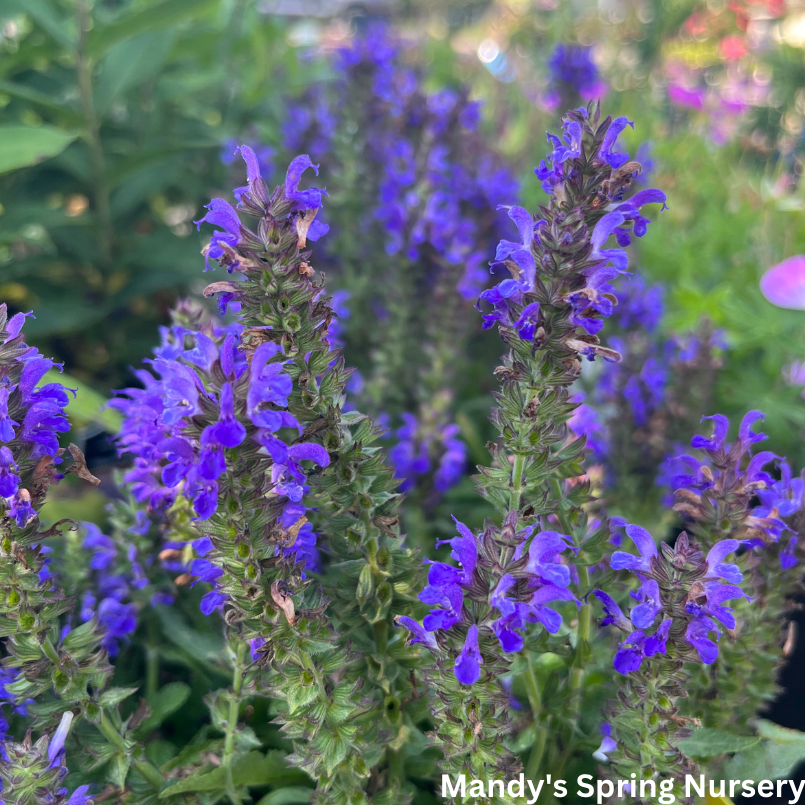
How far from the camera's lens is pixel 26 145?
1.28 metres

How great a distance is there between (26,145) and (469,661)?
1214 millimetres

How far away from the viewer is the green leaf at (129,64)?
1690 mm

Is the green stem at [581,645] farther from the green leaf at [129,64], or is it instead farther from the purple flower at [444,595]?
the green leaf at [129,64]

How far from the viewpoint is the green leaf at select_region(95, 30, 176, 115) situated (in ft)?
5.55

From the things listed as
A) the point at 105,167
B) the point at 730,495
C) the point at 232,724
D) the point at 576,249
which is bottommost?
the point at 232,724

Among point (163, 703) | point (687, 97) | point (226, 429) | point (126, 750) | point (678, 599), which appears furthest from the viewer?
point (687, 97)

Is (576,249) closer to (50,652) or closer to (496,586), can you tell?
(496,586)

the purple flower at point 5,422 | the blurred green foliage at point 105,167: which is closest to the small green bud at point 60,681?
the purple flower at point 5,422

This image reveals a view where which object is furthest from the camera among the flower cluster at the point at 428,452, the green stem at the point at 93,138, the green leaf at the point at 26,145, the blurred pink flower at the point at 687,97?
the blurred pink flower at the point at 687,97

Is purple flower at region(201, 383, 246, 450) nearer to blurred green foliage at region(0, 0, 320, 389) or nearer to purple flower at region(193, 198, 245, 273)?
purple flower at region(193, 198, 245, 273)

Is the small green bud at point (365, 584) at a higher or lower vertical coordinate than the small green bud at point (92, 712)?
higher

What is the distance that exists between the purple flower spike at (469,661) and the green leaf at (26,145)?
114 centimetres

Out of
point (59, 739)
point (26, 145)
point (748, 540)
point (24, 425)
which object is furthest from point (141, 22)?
point (748, 540)

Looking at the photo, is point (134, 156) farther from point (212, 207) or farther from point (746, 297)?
point (746, 297)
